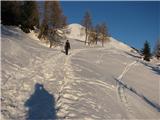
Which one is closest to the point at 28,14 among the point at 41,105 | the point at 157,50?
Result: the point at 41,105

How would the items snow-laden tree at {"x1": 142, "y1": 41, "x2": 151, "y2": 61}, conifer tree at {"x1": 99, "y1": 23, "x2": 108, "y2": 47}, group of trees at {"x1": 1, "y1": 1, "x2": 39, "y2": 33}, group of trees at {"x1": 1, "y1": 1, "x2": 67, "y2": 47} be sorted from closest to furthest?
group of trees at {"x1": 1, "y1": 1, "x2": 39, "y2": 33}
group of trees at {"x1": 1, "y1": 1, "x2": 67, "y2": 47}
snow-laden tree at {"x1": 142, "y1": 41, "x2": 151, "y2": 61}
conifer tree at {"x1": 99, "y1": 23, "x2": 108, "y2": 47}

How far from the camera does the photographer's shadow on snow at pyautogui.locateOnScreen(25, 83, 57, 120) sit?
12086 millimetres

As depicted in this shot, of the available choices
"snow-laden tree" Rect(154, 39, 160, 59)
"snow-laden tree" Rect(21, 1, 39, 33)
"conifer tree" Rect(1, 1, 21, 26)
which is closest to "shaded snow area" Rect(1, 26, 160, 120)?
"conifer tree" Rect(1, 1, 21, 26)

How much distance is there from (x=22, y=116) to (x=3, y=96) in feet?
6.24

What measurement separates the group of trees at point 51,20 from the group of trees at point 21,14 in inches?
62.8

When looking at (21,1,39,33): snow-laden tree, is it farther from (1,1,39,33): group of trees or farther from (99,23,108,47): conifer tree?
(99,23,108,47): conifer tree

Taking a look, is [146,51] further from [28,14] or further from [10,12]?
[10,12]

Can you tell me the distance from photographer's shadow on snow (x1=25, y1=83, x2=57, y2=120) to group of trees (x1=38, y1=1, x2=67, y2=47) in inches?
1341

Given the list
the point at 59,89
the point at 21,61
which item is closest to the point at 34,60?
the point at 21,61

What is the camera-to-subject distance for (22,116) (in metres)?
11.8

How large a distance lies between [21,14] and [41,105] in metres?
36.4

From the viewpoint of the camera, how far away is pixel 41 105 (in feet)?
43.5

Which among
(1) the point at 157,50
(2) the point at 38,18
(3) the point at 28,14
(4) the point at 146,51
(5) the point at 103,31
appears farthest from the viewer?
(1) the point at 157,50

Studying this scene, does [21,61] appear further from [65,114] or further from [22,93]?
[65,114]
